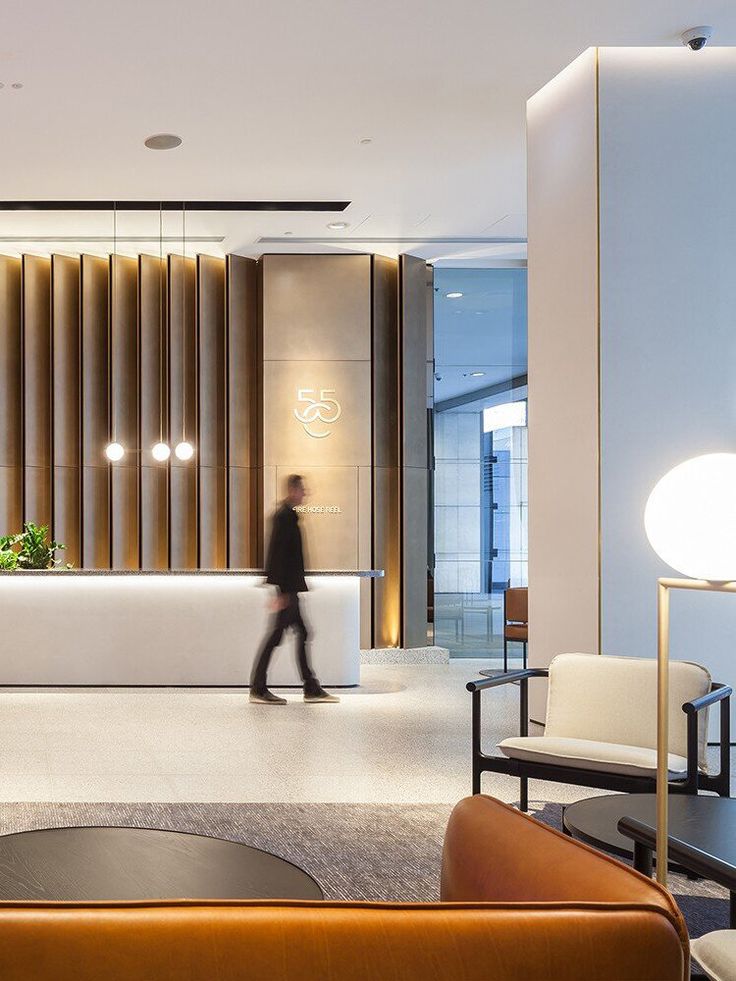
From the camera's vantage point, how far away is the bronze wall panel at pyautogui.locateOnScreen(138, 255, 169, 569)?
35.4 feet

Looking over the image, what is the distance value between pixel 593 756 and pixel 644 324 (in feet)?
10.2

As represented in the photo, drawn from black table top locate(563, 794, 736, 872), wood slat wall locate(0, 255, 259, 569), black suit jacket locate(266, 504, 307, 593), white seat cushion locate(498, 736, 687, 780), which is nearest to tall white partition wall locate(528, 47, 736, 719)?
white seat cushion locate(498, 736, 687, 780)

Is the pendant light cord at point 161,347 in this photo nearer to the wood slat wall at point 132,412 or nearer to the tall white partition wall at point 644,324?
the wood slat wall at point 132,412

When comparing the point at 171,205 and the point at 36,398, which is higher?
the point at 171,205

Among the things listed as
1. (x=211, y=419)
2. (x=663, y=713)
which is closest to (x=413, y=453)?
(x=211, y=419)

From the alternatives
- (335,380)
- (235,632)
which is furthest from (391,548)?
(235,632)

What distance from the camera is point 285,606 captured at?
771cm

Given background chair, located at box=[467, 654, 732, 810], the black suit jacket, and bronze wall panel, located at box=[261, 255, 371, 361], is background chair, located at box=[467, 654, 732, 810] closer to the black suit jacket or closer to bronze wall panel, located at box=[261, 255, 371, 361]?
the black suit jacket

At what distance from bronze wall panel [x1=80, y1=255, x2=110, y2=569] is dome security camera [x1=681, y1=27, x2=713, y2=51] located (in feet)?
23.7

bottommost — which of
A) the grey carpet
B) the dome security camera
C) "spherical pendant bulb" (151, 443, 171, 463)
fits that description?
the grey carpet

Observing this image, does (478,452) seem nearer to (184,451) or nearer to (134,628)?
(184,451)

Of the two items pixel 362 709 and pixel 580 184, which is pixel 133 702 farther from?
pixel 580 184

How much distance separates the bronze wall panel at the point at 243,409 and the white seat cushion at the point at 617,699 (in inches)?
262

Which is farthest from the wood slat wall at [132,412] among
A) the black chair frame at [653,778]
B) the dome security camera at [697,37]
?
the black chair frame at [653,778]
